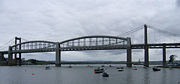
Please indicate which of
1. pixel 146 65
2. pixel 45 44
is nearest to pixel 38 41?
pixel 45 44

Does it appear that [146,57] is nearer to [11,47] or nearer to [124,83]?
[124,83]

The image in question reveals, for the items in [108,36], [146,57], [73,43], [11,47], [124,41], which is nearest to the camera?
[146,57]

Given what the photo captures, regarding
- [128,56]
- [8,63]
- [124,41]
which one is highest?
[124,41]

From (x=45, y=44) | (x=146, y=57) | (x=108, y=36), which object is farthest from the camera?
(x=45, y=44)

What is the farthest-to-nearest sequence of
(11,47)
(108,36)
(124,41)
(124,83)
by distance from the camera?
1. (11,47)
2. (108,36)
3. (124,41)
4. (124,83)

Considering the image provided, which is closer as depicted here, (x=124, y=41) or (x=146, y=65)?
(x=146, y=65)

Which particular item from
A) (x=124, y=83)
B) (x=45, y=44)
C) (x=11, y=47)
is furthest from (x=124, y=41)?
(x=11, y=47)

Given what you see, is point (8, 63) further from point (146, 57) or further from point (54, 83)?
point (54, 83)

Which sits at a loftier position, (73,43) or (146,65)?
(73,43)

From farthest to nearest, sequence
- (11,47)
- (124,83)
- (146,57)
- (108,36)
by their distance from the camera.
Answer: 1. (11,47)
2. (108,36)
3. (146,57)
4. (124,83)
